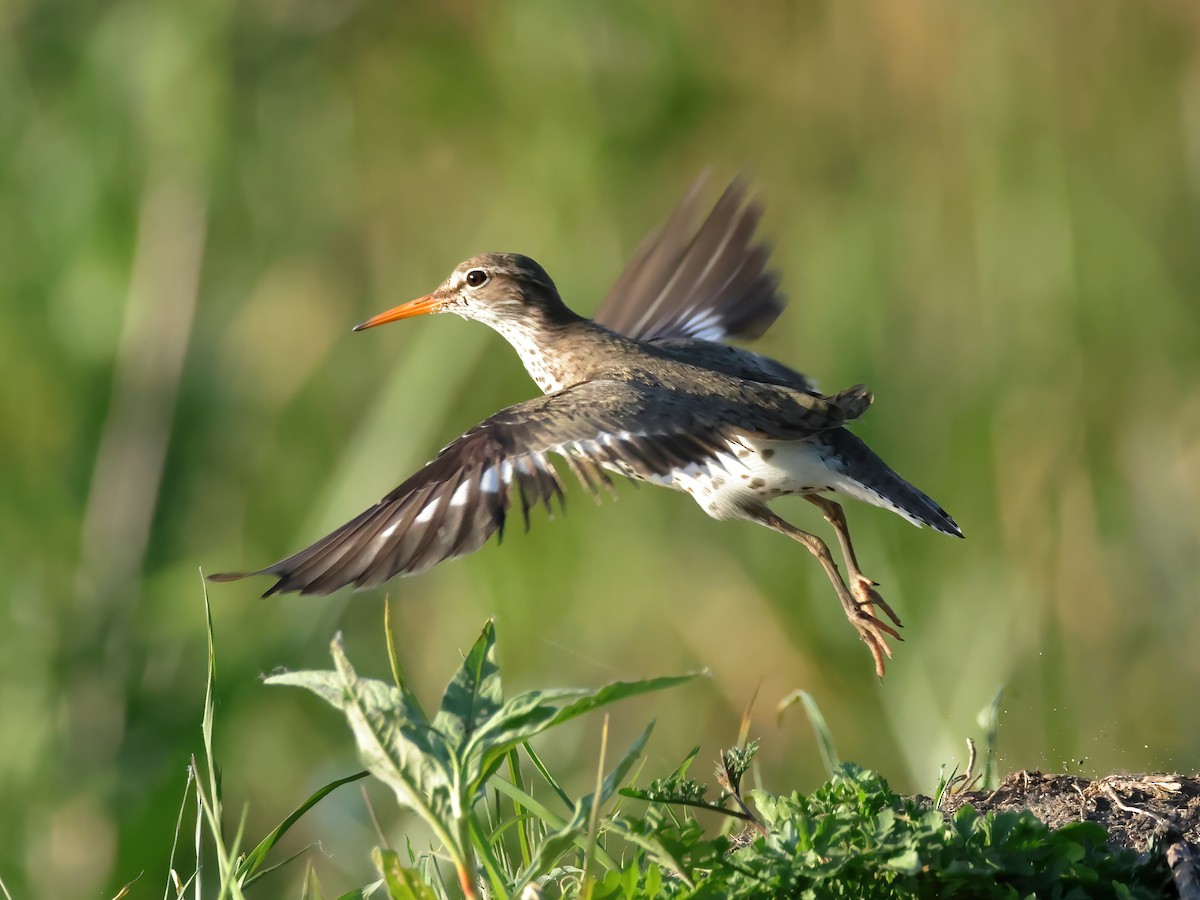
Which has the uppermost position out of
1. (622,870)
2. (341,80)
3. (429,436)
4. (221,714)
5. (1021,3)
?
(341,80)

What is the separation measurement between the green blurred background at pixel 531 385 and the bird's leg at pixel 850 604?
2.72 ft

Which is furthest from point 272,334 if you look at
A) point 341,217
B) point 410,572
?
point 410,572

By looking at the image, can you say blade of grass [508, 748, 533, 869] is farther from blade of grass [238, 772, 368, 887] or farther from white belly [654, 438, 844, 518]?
white belly [654, 438, 844, 518]

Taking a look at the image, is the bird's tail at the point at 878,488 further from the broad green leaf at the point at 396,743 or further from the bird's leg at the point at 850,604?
the broad green leaf at the point at 396,743

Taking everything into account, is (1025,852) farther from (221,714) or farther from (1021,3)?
(1021,3)

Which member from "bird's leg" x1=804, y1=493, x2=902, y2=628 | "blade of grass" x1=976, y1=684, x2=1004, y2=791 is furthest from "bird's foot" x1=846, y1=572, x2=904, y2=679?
"blade of grass" x1=976, y1=684, x2=1004, y2=791

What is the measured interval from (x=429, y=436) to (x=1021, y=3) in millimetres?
4127

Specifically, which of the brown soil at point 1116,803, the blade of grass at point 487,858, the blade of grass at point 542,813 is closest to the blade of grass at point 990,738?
the brown soil at point 1116,803

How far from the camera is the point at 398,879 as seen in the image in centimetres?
244

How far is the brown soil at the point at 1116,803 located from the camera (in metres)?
2.99

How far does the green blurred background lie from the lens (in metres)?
6.31

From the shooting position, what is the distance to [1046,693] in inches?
268

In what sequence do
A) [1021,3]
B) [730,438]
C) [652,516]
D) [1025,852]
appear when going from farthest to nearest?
[1021,3] → [652,516] → [730,438] → [1025,852]

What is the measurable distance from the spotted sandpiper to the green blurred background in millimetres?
898
